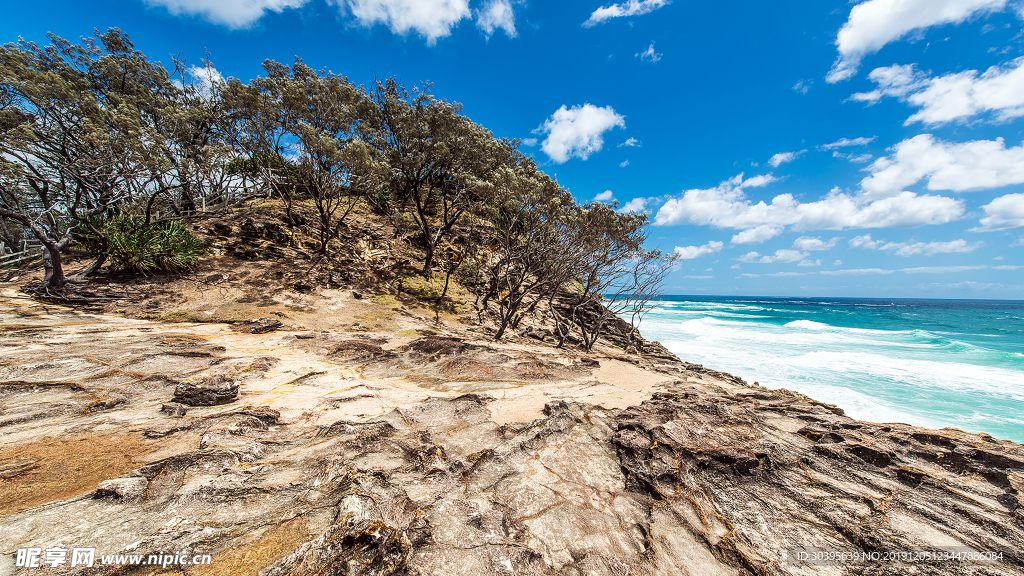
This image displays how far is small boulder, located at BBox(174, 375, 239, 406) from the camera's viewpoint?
4207 mm

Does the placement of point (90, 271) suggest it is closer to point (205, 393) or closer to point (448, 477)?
point (205, 393)

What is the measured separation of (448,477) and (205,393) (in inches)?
143

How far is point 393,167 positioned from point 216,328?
10.9 meters

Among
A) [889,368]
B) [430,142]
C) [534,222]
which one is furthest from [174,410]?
[889,368]

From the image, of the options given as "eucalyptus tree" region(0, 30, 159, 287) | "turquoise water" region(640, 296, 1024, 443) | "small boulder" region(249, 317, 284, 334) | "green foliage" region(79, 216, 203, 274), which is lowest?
"turquoise water" region(640, 296, 1024, 443)

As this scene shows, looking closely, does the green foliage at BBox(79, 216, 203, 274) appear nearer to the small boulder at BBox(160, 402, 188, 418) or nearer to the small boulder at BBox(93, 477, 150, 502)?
the small boulder at BBox(160, 402, 188, 418)

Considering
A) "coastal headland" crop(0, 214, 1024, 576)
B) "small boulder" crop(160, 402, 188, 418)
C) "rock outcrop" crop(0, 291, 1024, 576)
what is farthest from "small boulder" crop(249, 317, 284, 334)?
"small boulder" crop(160, 402, 188, 418)

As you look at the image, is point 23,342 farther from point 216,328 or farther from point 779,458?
point 779,458

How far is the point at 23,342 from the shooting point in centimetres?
545

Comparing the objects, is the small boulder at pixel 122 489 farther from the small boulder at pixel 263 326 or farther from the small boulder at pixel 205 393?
the small boulder at pixel 263 326

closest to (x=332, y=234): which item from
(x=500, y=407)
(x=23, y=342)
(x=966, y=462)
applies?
(x=23, y=342)

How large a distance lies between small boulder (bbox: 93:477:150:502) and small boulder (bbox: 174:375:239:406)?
1.97 meters

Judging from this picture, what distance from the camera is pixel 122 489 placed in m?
2.40

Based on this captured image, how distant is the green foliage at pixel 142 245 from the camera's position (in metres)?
10.4
